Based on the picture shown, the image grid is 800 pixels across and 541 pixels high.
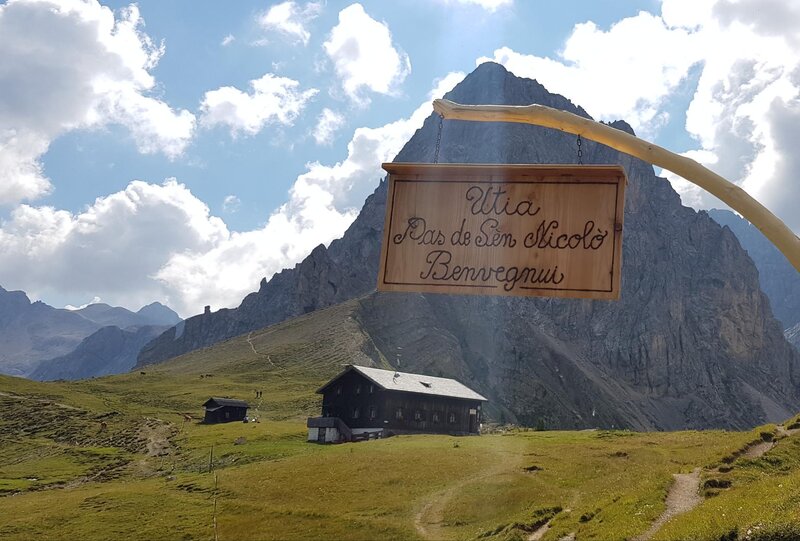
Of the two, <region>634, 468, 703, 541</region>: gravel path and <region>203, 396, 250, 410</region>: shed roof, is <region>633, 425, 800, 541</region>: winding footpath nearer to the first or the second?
<region>634, 468, 703, 541</region>: gravel path

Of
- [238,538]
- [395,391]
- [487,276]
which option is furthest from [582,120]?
[395,391]

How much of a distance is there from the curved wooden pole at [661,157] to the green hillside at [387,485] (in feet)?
38.2

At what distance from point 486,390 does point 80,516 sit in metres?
160

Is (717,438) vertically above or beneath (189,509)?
above

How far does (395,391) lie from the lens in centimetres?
7894

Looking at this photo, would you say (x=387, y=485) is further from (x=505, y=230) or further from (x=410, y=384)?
(x=410, y=384)

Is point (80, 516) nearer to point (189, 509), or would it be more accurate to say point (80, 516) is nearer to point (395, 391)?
point (189, 509)

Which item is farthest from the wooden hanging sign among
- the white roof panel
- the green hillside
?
the white roof panel

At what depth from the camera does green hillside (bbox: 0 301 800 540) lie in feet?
84.7

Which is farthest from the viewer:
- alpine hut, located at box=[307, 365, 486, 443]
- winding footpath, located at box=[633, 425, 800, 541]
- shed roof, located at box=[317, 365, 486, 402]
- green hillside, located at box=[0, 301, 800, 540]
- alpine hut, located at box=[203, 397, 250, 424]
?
alpine hut, located at box=[203, 397, 250, 424]

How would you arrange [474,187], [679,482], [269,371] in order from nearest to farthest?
1. [474,187]
2. [679,482]
3. [269,371]

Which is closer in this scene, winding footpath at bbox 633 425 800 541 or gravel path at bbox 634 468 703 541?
gravel path at bbox 634 468 703 541

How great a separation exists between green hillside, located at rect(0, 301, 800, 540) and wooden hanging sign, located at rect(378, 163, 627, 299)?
1209 cm

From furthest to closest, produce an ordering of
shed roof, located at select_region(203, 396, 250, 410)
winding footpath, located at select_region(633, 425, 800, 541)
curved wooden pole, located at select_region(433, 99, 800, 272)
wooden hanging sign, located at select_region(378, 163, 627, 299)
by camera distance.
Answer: shed roof, located at select_region(203, 396, 250, 410) < winding footpath, located at select_region(633, 425, 800, 541) < wooden hanging sign, located at select_region(378, 163, 627, 299) < curved wooden pole, located at select_region(433, 99, 800, 272)
